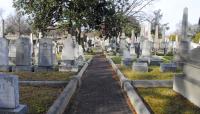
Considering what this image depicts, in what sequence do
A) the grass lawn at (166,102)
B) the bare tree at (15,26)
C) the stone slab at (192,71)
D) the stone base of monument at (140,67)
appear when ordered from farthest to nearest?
the bare tree at (15,26)
the stone base of monument at (140,67)
the stone slab at (192,71)
the grass lawn at (166,102)

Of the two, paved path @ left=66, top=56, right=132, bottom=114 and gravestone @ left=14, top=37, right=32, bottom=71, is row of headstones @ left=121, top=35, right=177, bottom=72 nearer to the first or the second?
paved path @ left=66, top=56, right=132, bottom=114

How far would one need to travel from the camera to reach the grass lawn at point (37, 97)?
29.1ft

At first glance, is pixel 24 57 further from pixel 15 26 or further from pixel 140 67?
pixel 15 26

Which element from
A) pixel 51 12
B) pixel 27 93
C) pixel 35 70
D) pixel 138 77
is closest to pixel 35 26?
pixel 51 12

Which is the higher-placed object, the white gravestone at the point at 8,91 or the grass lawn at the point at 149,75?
the white gravestone at the point at 8,91

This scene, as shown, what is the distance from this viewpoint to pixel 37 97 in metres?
10.5

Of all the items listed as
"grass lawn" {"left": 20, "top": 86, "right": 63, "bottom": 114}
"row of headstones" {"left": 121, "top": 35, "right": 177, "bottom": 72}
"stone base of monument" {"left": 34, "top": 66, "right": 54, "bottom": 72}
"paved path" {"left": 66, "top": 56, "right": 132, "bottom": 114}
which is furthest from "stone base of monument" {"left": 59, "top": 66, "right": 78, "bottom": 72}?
"grass lawn" {"left": 20, "top": 86, "right": 63, "bottom": 114}

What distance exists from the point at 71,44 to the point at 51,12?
1619cm

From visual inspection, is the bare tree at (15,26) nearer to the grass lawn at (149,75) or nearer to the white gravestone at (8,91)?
the grass lawn at (149,75)

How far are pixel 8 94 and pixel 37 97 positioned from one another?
3498 millimetres

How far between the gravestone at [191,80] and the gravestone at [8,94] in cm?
495

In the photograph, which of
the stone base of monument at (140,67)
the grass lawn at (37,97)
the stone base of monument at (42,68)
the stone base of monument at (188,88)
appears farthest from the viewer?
the stone base of monument at (42,68)

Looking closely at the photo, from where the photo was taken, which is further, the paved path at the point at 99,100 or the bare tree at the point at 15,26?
the bare tree at the point at 15,26

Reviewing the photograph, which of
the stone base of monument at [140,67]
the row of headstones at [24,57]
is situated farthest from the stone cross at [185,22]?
the row of headstones at [24,57]
